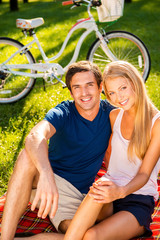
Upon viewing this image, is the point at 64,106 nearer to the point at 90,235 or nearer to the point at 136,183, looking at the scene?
the point at 136,183

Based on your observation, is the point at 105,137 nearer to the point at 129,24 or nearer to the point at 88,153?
the point at 88,153

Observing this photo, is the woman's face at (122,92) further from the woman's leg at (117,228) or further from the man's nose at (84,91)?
the woman's leg at (117,228)

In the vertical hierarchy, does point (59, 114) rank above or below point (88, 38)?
above

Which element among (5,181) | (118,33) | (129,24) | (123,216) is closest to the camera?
(123,216)

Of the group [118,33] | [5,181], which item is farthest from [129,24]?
[5,181]

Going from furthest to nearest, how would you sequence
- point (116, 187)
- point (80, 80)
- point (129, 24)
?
point (129, 24), point (80, 80), point (116, 187)

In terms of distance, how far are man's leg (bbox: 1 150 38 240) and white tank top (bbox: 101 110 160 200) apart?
1.86ft

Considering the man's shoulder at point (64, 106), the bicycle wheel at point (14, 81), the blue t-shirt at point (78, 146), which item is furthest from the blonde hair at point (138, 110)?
the bicycle wheel at point (14, 81)

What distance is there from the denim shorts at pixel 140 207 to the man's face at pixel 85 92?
70 centimetres

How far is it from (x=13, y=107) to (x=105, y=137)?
245 cm

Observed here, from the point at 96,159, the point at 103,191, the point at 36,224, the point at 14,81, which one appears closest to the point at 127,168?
the point at 96,159

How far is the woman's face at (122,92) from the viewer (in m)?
2.39

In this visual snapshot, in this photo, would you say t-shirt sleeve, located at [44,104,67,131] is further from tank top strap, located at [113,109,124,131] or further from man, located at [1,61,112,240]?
tank top strap, located at [113,109,124,131]

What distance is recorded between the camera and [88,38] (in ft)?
25.9
